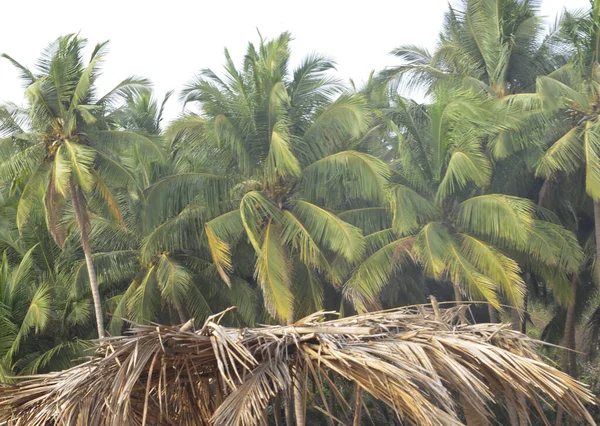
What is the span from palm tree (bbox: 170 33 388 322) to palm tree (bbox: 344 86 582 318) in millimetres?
726

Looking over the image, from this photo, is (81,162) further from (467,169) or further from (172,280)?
(467,169)

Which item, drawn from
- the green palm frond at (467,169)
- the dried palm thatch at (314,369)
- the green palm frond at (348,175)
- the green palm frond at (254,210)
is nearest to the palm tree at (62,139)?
the green palm frond at (254,210)

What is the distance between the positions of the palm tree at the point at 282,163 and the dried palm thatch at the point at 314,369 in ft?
28.1

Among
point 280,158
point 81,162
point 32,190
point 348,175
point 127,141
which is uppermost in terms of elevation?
point 127,141

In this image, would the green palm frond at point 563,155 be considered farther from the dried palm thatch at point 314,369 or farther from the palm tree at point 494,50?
the dried palm thatch at point 314,369

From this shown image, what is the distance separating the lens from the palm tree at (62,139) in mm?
15648

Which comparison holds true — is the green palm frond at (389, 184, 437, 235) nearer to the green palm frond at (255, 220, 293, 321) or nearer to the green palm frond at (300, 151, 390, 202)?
the green palm frond at (300, 151, 390, 202)

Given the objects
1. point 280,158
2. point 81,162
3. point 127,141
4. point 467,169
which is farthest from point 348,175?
point 81,162

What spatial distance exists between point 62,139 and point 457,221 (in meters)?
8.13

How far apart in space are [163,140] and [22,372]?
627 centimetres

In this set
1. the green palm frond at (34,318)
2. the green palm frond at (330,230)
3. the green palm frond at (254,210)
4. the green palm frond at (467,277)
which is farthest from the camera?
the green palm frond at (34,318)

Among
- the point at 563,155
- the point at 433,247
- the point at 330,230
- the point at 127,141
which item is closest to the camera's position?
the point at 433,247

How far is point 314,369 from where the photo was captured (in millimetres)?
5680

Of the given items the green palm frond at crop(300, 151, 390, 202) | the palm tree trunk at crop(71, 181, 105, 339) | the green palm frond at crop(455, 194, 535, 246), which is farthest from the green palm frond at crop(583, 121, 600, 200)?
the palm tree trunk at crop(71, 181, 105, 339)
